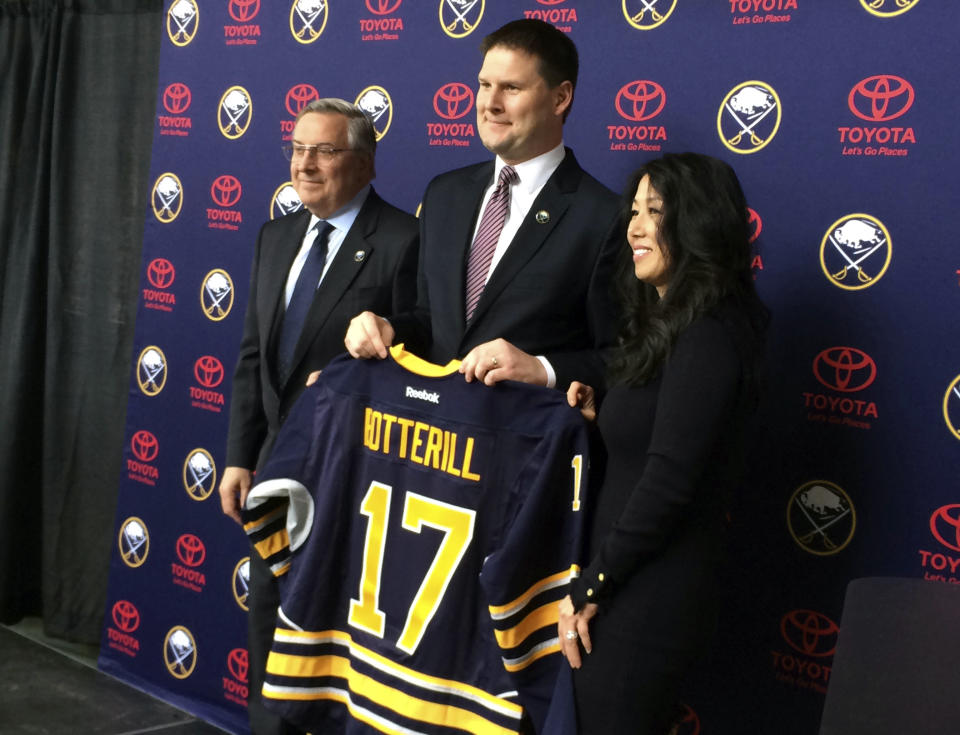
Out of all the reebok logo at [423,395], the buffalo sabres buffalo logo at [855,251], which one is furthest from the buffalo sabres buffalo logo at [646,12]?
the reebok logo at [423,395]

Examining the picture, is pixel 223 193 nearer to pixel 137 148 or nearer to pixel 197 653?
pixel 137 148

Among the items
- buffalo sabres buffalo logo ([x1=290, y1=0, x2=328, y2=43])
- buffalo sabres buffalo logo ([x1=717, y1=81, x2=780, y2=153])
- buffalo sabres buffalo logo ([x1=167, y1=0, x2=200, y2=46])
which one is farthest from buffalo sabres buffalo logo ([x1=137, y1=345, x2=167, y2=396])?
buffalo sabres buffalo logo ([x1=717, y1=81, x2=780, y2=153])

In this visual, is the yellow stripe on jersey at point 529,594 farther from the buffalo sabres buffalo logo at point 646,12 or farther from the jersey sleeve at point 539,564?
the buffalo sabres buffalo logo at point 646,12

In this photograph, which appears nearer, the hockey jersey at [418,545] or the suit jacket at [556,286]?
the hockey jersey at [418,545]

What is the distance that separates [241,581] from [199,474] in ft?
1.30

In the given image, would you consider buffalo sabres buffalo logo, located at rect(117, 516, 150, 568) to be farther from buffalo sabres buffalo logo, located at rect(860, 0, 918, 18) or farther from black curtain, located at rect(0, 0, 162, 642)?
buffalo sabres buffalo logo, located at rect(860, 0, 918, 18)

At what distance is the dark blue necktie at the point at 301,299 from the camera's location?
8.52ft

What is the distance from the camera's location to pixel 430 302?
2.27 metres

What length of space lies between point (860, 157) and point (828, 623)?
1018mm

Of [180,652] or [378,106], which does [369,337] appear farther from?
[180,652]

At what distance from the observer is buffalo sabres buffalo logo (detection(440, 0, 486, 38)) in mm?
2857

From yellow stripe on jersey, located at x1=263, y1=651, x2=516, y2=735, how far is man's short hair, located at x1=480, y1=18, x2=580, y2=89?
129cm

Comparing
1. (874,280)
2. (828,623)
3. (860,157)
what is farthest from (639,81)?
(828,623)

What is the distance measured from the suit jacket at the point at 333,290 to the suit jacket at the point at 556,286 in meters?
0.33
